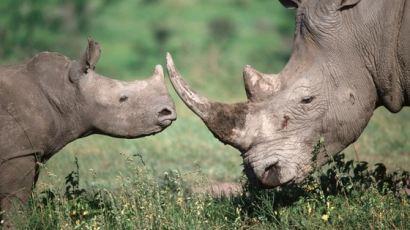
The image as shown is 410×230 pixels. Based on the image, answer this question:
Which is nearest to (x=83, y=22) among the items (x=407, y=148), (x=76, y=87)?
(x=407, y=148)

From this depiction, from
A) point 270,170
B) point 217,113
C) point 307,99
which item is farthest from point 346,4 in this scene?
point 270,170

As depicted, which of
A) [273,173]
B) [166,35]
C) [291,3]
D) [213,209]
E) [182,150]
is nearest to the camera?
[273,173]

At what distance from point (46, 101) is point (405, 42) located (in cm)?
274

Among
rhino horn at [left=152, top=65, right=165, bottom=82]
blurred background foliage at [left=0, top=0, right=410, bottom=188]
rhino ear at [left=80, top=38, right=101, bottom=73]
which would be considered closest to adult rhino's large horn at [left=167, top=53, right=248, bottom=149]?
rhino horn at [left=152, top=65, right=165, bottom=82]

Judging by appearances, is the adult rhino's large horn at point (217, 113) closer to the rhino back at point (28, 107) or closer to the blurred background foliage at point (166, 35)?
the rhino back at point (28, 107)

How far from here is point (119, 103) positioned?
7.36 m

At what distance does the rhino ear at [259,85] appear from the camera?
7246mm

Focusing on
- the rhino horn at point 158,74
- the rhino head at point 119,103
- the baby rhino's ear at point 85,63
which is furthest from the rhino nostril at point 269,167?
the baby rhino's ear at point 85,63

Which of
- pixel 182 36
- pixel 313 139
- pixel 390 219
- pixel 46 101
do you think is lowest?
pixel 390 219

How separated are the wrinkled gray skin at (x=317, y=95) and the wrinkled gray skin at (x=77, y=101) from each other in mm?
347

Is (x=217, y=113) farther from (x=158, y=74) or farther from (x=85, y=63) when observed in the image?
(x=85, y=63)

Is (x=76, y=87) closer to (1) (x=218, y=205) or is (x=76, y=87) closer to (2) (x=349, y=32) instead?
(1) (x=218, y=205)

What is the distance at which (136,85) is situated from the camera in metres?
7.42

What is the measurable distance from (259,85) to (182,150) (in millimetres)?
4486
